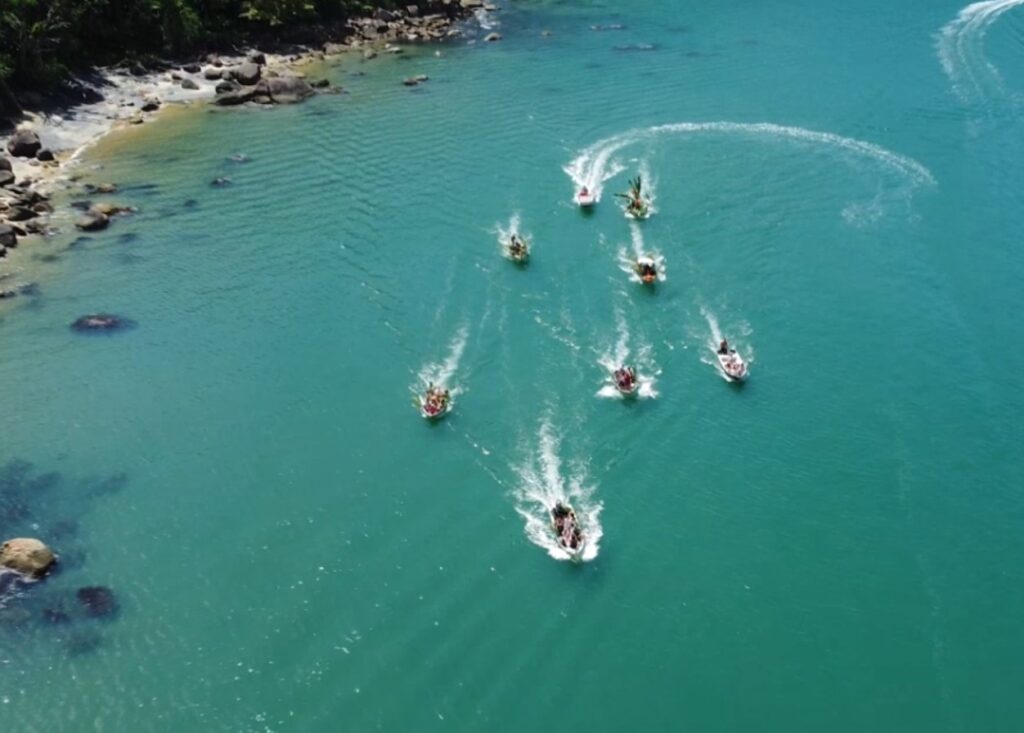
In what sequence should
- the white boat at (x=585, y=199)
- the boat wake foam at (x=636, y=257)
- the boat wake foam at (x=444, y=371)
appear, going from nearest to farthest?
the boat wake foam at (x=444, y=371), the boat wake foam at (x=636, y=257), the white boat at (x=585, y=199)

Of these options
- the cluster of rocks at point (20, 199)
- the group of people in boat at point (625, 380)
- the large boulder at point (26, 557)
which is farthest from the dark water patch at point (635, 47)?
the large boulder at point (26, 557)

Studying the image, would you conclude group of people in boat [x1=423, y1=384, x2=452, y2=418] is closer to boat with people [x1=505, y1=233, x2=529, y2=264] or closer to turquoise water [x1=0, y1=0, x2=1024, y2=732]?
turquoise water [x1=0, y1=0, x2=1024, y2=732]

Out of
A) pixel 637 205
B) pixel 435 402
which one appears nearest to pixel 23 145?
pixel 435 402

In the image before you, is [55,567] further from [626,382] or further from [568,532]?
[626,382]

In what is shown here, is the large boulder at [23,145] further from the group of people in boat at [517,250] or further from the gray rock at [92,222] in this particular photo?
the group of people in boat at [517,250]

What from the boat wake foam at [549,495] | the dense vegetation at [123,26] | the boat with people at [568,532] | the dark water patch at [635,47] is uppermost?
the dense vegetation at [123,26]

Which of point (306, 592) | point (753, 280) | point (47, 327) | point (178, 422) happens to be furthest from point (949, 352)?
point (47, 327)

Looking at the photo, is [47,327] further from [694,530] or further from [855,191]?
[855,191]
